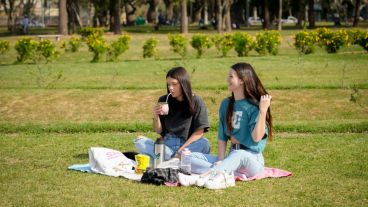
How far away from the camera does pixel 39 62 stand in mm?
23422

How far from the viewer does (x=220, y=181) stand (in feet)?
21.5

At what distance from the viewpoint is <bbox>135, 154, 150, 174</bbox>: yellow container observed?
24.0 ft

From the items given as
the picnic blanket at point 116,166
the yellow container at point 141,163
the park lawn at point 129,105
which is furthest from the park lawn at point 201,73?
the yellow container at point 141,163

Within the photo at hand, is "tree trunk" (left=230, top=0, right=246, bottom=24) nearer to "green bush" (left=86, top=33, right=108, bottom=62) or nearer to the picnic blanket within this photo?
"green bush" (left=86, top=33, right=108, bottom=62)

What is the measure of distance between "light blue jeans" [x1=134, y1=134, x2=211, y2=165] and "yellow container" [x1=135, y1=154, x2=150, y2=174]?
0.36 m

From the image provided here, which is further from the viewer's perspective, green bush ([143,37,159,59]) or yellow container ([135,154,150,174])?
green bush ([143,37,159,59])

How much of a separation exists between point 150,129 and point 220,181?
203 inches

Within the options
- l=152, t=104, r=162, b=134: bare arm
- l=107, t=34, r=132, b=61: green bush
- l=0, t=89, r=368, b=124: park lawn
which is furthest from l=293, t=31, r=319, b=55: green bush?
l=152, t=104, r=162, b=134: bare arm

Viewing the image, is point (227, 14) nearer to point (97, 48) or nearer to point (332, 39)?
point (332, 39)

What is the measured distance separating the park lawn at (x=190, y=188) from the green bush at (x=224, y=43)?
15.0 m

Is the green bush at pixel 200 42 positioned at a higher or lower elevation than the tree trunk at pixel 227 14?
lower

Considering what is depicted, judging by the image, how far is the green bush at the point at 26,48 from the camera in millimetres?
23703

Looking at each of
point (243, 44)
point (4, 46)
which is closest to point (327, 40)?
point (243, 44)

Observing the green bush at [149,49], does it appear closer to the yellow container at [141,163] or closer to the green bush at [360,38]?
the green bush at [360,38]
